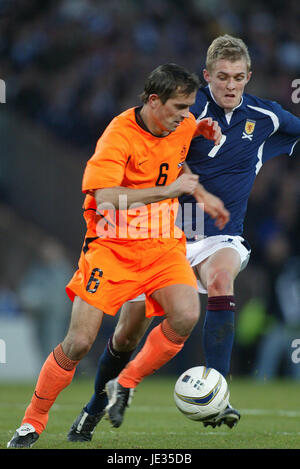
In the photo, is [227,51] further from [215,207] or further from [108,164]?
[108,164]

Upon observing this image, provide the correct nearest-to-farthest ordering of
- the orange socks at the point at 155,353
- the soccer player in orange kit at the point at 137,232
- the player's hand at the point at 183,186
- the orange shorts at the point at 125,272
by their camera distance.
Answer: the player's hand at the point at 183,186 → the soccer player in orange kit at the point at 137,232 → the orange shorts at the point at 125,272 → the orange socks at the point at 155,353

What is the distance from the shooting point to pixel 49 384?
16.3 feet

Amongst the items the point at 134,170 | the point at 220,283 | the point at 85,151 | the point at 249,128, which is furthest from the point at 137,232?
the point at 85,151

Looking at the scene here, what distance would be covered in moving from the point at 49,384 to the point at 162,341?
784 millimetres

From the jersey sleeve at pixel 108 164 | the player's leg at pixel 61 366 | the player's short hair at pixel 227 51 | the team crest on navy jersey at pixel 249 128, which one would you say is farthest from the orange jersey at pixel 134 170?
the team crest on navy jersey at pixel 249 128

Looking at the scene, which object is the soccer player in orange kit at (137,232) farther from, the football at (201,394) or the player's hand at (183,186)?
the football at (201,394)

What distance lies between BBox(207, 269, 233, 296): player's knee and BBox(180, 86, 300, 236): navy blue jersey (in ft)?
1.55

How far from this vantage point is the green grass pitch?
5.14 m

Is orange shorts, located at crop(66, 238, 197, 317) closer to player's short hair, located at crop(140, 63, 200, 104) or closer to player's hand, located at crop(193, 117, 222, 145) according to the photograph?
player's hand, located at crop(193, 117, 222, 145)

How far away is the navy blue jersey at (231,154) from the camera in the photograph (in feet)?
19.5

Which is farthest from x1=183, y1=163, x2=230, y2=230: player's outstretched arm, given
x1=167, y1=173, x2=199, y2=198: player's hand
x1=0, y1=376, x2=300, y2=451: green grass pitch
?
x1=0, y1=376, x2=300, y2=451: green grass pitch

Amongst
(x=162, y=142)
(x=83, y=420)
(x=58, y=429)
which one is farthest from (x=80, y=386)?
(x=162, y=142)

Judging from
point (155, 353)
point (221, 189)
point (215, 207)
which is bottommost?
point (155, 353)

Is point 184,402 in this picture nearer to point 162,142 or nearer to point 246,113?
point 162,142
